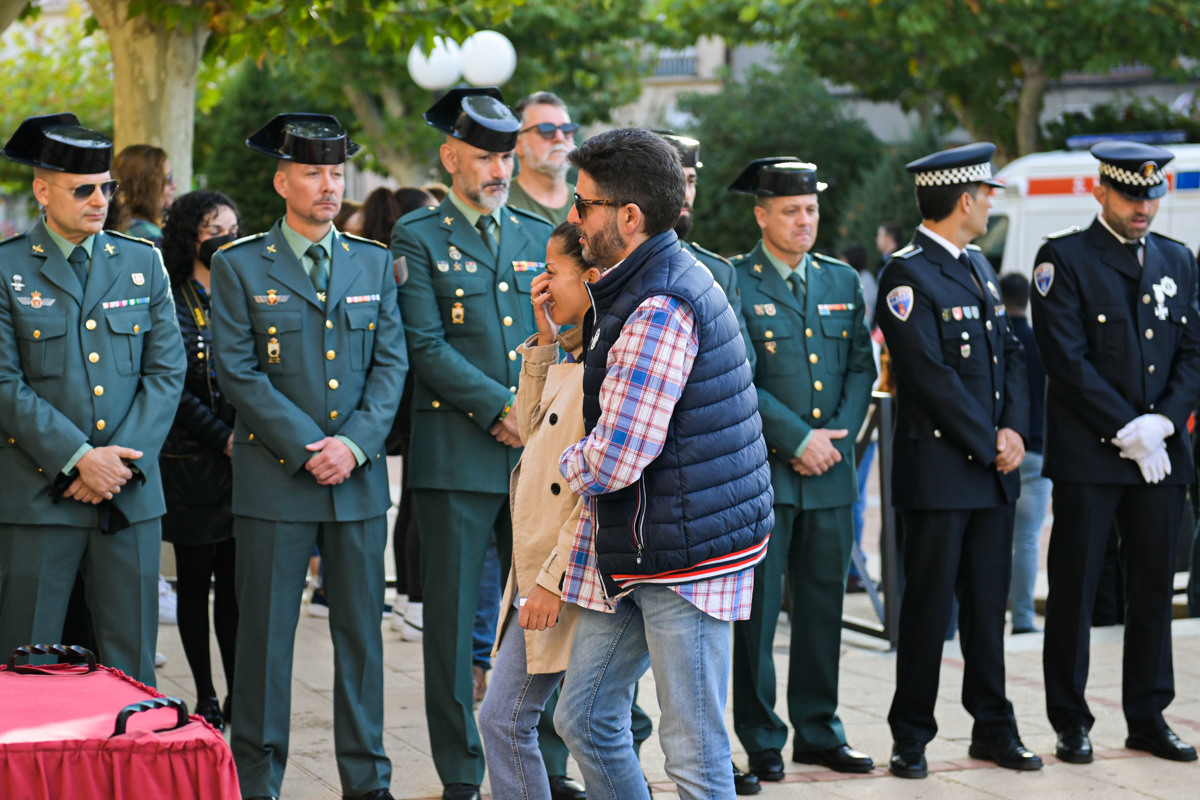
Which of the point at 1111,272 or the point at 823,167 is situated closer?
the point at 1111,272

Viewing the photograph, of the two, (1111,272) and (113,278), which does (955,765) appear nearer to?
(1111,272)

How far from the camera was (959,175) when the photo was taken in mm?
5793

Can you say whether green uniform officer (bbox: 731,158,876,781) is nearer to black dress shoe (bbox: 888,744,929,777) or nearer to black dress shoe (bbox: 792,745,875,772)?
black dress shoe (bbox: 792,745,875,772)

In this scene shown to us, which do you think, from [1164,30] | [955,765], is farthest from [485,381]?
[1164,30]

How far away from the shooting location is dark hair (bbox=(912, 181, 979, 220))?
5793mm

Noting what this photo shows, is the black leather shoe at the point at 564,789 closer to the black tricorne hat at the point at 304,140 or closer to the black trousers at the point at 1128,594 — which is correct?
the black trousers at the point at 1128,594

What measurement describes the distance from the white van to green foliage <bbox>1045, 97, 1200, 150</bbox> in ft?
19.3

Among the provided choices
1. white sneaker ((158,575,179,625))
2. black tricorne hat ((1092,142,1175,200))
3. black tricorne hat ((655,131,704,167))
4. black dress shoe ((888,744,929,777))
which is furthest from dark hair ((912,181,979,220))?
white sneaker ((158,575,179,625))

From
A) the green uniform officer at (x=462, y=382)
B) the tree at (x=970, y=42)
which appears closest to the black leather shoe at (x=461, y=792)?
the green uniform officer at (x=462, y=382)

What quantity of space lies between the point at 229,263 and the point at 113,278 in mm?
382

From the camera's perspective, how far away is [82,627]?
5.75 m

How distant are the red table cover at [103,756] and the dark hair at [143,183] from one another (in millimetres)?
3785

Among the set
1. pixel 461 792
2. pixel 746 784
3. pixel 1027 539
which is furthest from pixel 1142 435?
pixel 1027 539

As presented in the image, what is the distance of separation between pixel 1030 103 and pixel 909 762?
17.6 m
